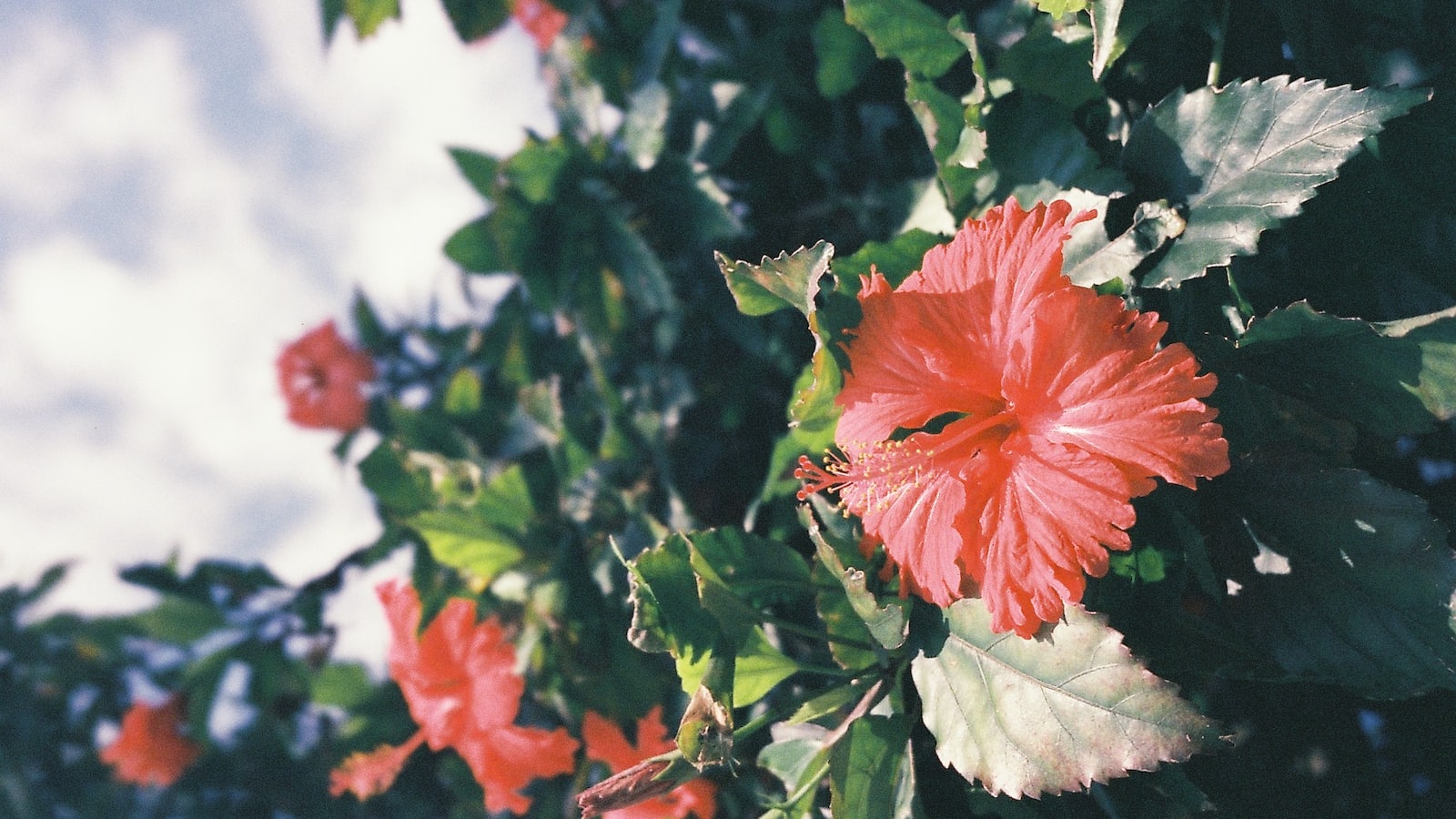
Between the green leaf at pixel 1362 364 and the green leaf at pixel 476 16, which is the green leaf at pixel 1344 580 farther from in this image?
the green leaf at pixel 476 16

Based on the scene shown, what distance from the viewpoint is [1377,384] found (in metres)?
0.71

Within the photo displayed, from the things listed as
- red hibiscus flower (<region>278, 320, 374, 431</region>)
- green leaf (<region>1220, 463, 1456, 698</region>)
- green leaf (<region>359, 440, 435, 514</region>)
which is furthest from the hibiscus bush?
red hibiscus flower (<region>278, 320, 374, 431</region>)

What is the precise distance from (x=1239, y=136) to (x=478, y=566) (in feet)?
3.83

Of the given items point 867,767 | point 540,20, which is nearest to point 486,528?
point 867,767

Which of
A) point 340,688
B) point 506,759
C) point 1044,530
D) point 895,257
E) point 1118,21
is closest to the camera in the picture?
point 1044,530

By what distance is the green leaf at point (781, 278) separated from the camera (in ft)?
2.32

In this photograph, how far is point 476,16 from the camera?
63.1 inches

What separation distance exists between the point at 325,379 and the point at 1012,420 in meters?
1.83

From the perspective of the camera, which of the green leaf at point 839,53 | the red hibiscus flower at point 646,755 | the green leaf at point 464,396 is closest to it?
the red hibiscus flower at point 646,755

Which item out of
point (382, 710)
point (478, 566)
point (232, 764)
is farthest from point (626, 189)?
point (232, 764)

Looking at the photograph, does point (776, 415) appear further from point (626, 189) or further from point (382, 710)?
point (382, 710)

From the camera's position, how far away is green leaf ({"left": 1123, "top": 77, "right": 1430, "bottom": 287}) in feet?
2.24

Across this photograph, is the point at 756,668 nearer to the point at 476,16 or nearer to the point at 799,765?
the point at 799,765

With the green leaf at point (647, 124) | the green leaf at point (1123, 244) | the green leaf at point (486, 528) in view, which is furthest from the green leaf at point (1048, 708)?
the green leaf at point (647, 124)
